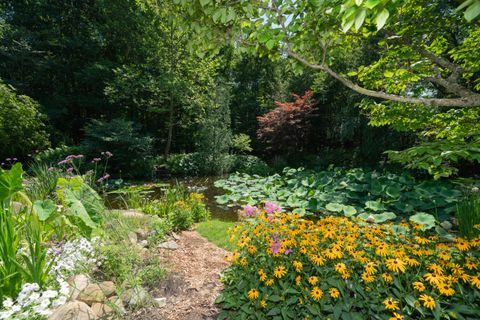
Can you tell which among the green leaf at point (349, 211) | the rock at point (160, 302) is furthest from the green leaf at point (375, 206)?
the rock at point (160, 302)

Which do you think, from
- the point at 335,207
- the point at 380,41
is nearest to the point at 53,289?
the point at 380,41

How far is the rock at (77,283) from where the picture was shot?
2.02 meters

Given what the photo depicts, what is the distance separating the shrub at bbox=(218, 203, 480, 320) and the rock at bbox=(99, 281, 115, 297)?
1.01 meters

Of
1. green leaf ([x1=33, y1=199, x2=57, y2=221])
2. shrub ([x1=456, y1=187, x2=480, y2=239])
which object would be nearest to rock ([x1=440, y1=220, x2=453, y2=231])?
shrub ([x1=456, y1=187, x2=480, y2=239])

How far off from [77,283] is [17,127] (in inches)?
378

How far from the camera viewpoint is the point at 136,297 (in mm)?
2051

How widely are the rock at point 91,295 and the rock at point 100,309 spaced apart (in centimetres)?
4

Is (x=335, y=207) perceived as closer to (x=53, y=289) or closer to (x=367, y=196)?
(x=367, y=196)

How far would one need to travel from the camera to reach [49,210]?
212 cm

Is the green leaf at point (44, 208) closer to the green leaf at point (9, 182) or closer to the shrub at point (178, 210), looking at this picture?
the green leaf at point (9, 182)

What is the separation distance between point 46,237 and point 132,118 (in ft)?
39.9

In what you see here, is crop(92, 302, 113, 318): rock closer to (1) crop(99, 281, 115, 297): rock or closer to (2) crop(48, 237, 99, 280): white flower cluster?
(1) crop(99, 281, 115, 297): rock

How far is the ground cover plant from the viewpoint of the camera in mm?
4227

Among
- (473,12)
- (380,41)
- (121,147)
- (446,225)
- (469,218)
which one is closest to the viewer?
(473,12)
